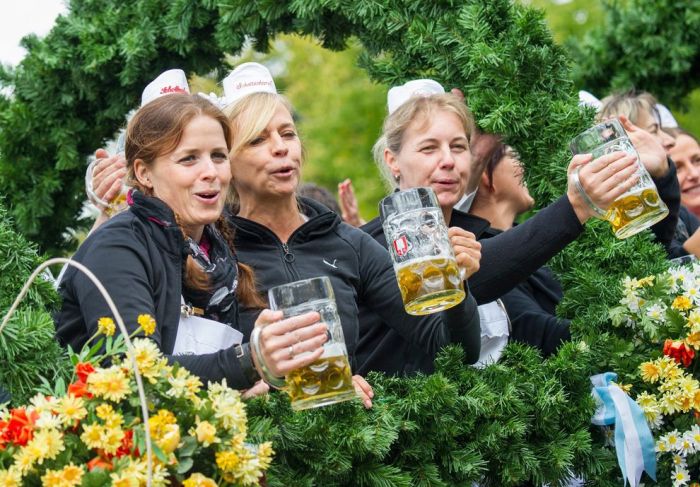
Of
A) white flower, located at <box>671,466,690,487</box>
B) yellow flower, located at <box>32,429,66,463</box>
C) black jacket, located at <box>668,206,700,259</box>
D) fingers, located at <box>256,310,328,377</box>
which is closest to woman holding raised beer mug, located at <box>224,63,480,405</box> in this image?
white flower, located at <box>671,466,690,487</box>

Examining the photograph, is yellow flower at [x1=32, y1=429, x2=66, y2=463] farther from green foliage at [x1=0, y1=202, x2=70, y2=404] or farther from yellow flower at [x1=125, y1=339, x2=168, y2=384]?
green foliage at [x1=0, y1=202, x2=70, y2=404]

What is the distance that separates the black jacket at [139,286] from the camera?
2836 mm

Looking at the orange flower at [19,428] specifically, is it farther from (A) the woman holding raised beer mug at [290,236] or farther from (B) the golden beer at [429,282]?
(A) the woman holding raised beer mug at [290,236]

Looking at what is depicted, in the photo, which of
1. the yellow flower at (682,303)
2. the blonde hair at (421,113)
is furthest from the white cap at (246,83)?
the yellow flower at (682,303)

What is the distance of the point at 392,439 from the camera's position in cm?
307

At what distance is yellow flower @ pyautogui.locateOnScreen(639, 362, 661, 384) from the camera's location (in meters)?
3.68

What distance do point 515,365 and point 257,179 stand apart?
106cm

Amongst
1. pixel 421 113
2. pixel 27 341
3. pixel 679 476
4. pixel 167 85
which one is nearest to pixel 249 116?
A: pixel 167 85

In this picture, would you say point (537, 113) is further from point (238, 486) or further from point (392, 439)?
point (238, 486)

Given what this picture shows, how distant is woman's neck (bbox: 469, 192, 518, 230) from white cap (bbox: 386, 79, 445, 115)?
679mm

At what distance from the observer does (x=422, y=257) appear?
9.68 feet

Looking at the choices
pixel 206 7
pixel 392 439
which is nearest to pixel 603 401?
pixel 392 439

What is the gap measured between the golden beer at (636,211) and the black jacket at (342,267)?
620 millimetres

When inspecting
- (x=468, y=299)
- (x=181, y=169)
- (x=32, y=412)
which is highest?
(x=181, y=169)
